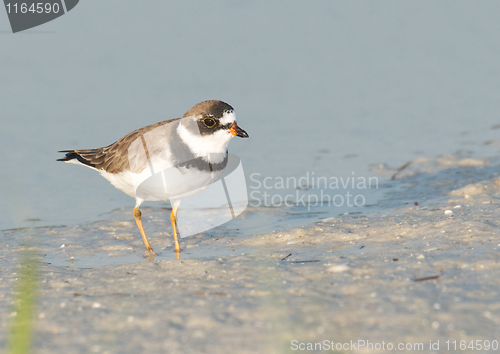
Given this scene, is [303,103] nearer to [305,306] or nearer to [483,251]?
[483,251]

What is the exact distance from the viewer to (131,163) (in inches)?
228

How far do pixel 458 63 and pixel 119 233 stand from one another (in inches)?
405

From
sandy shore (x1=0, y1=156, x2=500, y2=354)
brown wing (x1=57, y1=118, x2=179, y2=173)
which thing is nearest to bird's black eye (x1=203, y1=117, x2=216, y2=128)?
brown wing (x1=57, y1=118, x2=179, y2=173)
